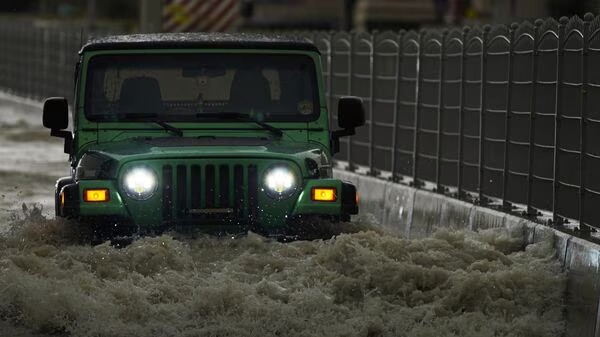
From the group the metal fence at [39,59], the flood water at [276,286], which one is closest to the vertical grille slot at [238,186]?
the flood water at [276,286]

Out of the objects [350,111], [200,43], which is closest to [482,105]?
[350,111]

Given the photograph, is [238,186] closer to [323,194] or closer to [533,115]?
[323,194]

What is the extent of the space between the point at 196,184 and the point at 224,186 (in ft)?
0.63

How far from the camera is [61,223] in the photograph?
13.2 metres

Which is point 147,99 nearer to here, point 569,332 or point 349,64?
point 569,332

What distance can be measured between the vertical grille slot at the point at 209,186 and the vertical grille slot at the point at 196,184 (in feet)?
0.14

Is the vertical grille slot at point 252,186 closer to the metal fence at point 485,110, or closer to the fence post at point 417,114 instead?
the metal fence at point 485,110

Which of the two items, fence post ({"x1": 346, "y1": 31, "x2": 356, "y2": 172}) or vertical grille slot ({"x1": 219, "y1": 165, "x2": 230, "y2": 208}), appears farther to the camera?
fence post ({"x1": 346, "y1": 31, "x2": 356, "y2": 172})

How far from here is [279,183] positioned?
13.0 m

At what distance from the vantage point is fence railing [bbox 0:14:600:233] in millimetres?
13688

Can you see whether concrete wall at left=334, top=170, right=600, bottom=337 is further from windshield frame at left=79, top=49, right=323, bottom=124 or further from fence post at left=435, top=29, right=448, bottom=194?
windshield frame at left=79, top=49, right=323, bottom=124

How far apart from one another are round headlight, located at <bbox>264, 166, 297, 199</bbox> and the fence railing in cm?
208

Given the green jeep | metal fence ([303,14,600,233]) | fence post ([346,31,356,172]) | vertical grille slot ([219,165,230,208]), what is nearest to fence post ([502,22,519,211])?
metal fence ([303,14,600,233])

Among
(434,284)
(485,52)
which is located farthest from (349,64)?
(434,284)
